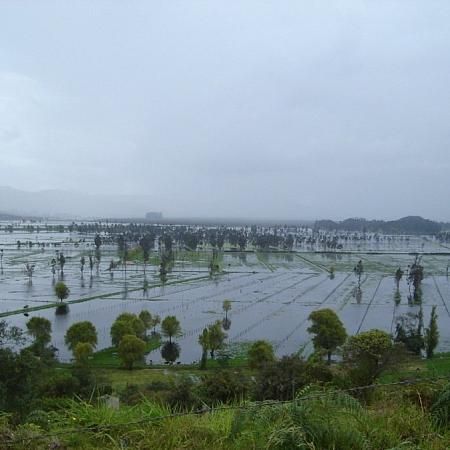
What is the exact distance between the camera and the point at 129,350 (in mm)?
Answer: 14602

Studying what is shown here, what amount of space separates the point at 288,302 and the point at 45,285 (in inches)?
647

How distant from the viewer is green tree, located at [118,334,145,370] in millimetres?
14562

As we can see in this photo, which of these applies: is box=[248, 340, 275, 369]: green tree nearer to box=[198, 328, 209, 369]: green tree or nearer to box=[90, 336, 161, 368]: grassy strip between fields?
box=[198, 328, 209, 369]: green tree

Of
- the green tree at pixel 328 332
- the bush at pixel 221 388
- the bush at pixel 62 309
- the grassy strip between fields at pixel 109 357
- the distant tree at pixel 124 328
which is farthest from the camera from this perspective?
the bush at pixel 62 309

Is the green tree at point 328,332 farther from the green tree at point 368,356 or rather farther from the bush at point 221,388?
the bush at point 221,388

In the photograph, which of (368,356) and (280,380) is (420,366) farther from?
(280,380)

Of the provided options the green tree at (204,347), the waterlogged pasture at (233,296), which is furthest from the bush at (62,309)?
the green tree at (204,347)

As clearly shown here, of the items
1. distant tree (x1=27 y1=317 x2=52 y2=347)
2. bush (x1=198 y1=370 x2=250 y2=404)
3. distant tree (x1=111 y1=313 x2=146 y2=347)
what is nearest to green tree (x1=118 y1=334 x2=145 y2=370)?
distant tree (x1=111 y1=313 x2=146 y2=347)

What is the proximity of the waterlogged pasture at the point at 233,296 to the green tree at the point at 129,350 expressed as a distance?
5.46 feet

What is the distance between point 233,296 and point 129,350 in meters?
13.0

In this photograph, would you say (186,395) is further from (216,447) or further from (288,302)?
(288,302)

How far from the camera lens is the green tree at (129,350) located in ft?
47.8

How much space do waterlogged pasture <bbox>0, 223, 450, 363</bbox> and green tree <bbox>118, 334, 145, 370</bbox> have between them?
1.66m

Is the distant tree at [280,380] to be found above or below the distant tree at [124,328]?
above
